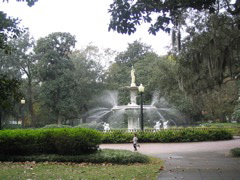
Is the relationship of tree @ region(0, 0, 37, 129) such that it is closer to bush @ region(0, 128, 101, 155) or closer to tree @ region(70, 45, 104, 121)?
bush @ region(0, 128, 101, 155)

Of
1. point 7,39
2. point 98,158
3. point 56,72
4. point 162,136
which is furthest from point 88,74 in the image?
point 7,39

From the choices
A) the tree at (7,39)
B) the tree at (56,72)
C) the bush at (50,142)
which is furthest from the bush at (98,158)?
the tree at (56,72)

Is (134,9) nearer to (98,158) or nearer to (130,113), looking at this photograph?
(98,158)

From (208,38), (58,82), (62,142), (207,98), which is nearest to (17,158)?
(62,142)

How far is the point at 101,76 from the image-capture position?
50.7m

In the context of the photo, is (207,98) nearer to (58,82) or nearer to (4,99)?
(58,82)

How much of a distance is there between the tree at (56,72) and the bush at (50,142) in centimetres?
2971

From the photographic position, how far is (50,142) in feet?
43.5

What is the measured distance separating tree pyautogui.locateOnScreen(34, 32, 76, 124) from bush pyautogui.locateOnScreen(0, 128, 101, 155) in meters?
29.7

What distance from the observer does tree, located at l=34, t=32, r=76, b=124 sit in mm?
43375

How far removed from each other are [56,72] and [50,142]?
3267 centimetres

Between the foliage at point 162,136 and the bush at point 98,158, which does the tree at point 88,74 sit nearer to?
the foliage at point 162,136

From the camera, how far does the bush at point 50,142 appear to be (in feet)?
41.7

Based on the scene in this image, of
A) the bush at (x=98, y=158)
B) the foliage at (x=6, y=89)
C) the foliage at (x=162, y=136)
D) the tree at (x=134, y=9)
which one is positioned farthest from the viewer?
the foliage at (x=162, y=136)
